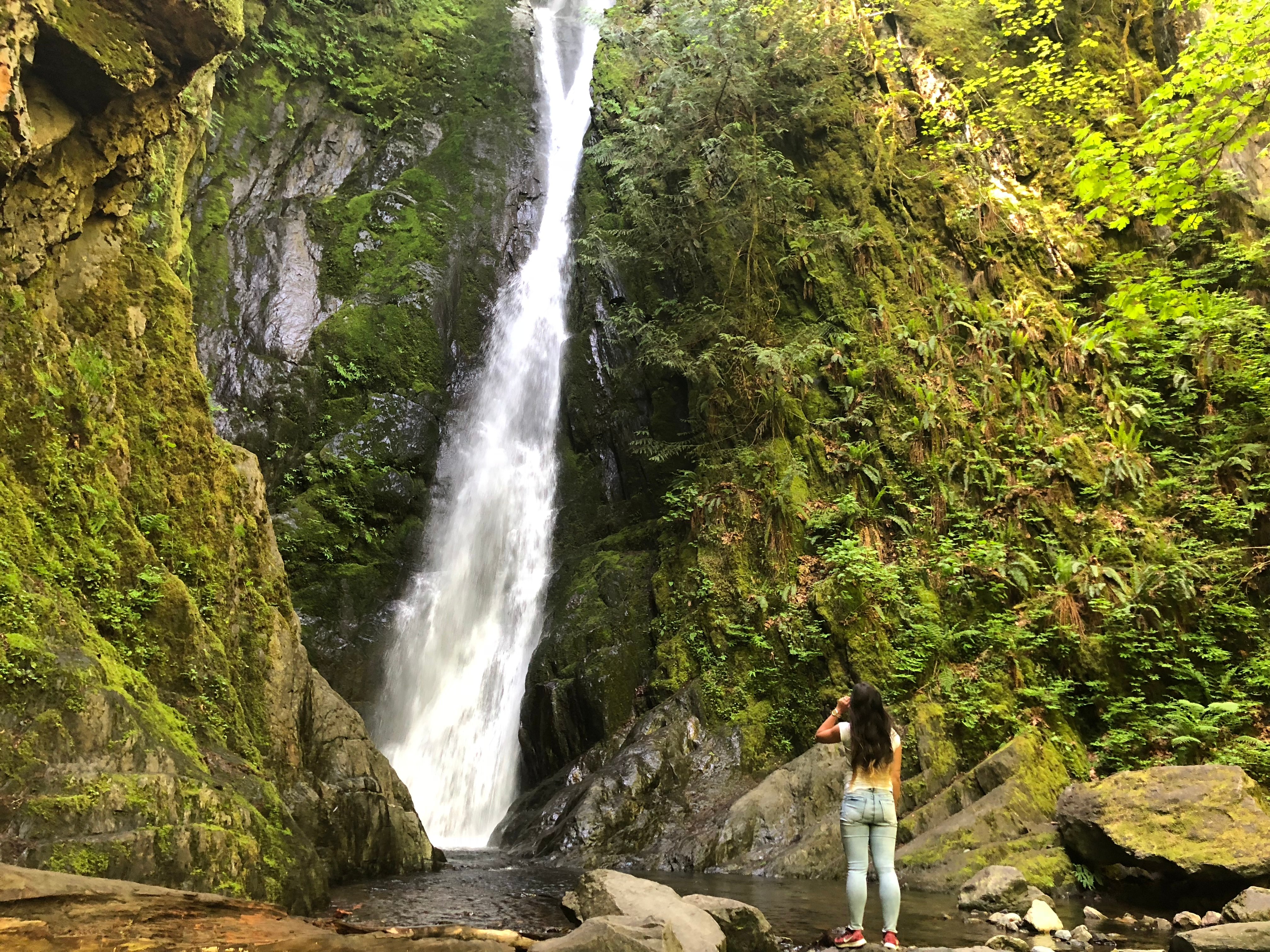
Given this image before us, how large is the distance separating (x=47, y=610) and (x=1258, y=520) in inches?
524

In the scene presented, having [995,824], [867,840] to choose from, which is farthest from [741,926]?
[995,824]

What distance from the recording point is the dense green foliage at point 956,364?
29.9ft

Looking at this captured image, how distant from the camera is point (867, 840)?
4.41 metres

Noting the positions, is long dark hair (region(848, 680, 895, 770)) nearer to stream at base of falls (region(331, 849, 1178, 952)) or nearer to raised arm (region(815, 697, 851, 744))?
raised arm (region(815, 697, 851, 744))

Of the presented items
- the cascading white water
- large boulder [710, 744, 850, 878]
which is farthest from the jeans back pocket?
the cascading white water

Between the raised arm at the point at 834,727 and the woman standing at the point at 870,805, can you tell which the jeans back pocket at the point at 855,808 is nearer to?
the woman standing at the point at 870,805

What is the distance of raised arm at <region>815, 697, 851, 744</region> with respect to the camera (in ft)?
15.2

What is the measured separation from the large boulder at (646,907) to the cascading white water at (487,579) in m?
7.47

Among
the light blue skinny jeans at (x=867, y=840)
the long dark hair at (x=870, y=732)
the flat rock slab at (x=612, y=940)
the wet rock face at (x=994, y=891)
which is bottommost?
the wet rock face at (x=994, y=891)

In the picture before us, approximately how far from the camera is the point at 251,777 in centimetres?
624

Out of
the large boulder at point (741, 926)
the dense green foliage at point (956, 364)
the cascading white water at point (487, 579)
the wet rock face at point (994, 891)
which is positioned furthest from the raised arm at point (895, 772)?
the cascading white water at point (487, 579)

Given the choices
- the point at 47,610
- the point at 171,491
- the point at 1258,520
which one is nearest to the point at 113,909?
the point at 47,610

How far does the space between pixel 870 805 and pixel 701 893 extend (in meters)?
3.31

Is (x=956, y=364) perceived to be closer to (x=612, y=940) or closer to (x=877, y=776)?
(x=877, y=776)
